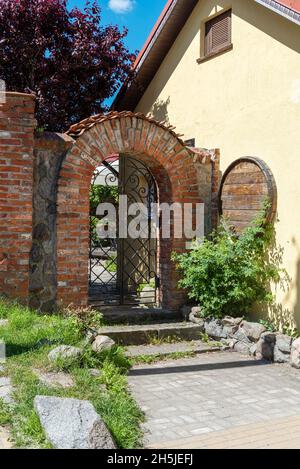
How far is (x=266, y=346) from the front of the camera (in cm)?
633

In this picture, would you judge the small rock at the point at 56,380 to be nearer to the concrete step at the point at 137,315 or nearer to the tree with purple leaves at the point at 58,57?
the concrete step at the point at 137,315

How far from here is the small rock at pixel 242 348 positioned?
6.61 metres

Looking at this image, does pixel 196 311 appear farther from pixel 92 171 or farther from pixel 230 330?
pixel 92 171

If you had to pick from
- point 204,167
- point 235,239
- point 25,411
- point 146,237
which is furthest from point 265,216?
point 25,411

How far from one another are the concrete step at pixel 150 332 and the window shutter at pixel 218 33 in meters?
4.28

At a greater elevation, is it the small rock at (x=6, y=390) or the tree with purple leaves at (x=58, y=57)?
the tree with purple leaves at (x=58, y=57)

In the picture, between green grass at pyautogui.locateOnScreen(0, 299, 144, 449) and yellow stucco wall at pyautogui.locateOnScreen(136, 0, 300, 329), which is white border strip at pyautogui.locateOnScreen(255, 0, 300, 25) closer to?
yellow stucco wall at pyautogui.locateOnScreen(136, 0, 300, 329)

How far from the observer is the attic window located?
7795 mm

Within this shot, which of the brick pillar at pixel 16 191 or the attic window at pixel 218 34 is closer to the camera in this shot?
the brick pillar at pixel 16 191

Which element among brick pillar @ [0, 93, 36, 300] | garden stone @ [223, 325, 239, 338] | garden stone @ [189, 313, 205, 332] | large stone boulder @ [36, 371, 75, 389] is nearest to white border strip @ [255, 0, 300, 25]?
brick pillar @ [0, 93, 36, 300]

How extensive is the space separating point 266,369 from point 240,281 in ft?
4.10

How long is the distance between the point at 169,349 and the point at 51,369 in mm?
2478

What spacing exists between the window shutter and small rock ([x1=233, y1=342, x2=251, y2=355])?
4446 millimetres

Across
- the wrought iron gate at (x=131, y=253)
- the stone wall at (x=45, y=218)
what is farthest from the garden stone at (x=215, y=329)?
the stone wall at (x=45, y=218)
